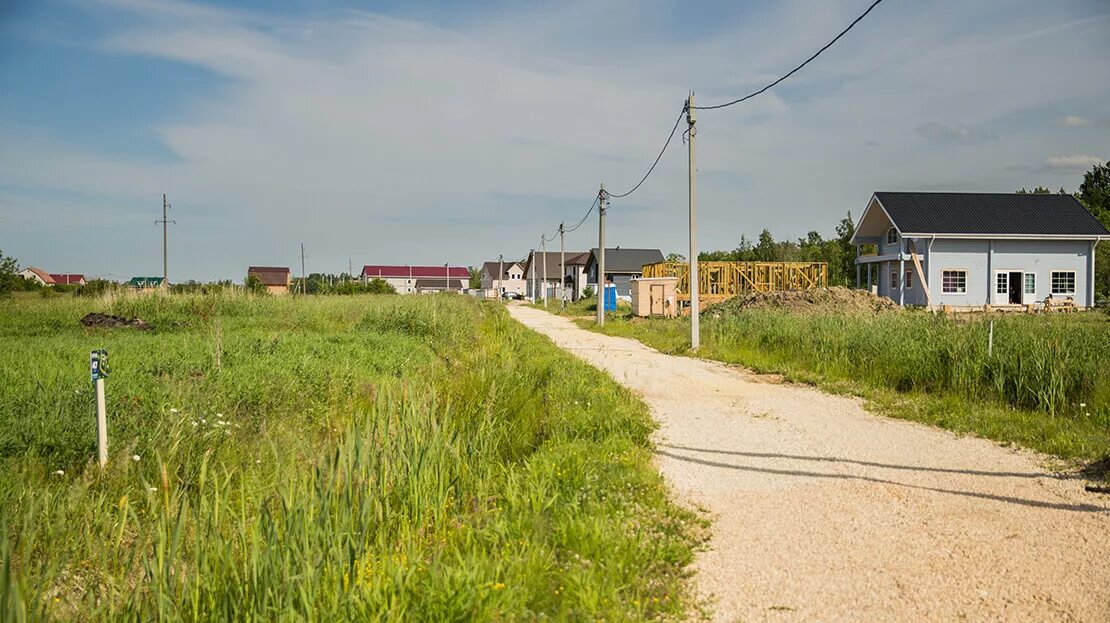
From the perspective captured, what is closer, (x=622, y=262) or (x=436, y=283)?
(x=622, y=262)

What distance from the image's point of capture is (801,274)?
118ft

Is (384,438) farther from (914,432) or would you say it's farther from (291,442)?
(914,432)

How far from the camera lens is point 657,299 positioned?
31.6 metres

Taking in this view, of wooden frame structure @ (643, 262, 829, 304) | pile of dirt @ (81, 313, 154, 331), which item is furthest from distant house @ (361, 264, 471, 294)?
pile of dirt @ (81, 313, 154, 331)

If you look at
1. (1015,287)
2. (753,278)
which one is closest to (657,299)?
(753,278)

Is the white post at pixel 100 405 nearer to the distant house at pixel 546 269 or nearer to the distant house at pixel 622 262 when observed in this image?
the distant house at pixel 622 262

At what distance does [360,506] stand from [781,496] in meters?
3.05

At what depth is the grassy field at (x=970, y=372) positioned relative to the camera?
751 cm

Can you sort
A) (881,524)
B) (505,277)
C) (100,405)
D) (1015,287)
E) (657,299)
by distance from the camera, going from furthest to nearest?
(505,277) < (1015,287) < (657,299) < (100,405) < (881,524)

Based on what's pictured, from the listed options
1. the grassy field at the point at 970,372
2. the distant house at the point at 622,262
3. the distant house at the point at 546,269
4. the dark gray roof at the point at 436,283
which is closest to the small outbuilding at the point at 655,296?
the grassy field at the point at 970,372

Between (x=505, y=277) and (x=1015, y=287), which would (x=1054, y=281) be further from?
(x=505, y=277)

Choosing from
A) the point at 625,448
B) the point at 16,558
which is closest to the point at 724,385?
the point at 625,448

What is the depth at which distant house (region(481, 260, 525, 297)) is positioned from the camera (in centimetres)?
11152

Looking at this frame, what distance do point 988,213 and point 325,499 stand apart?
137 ft
